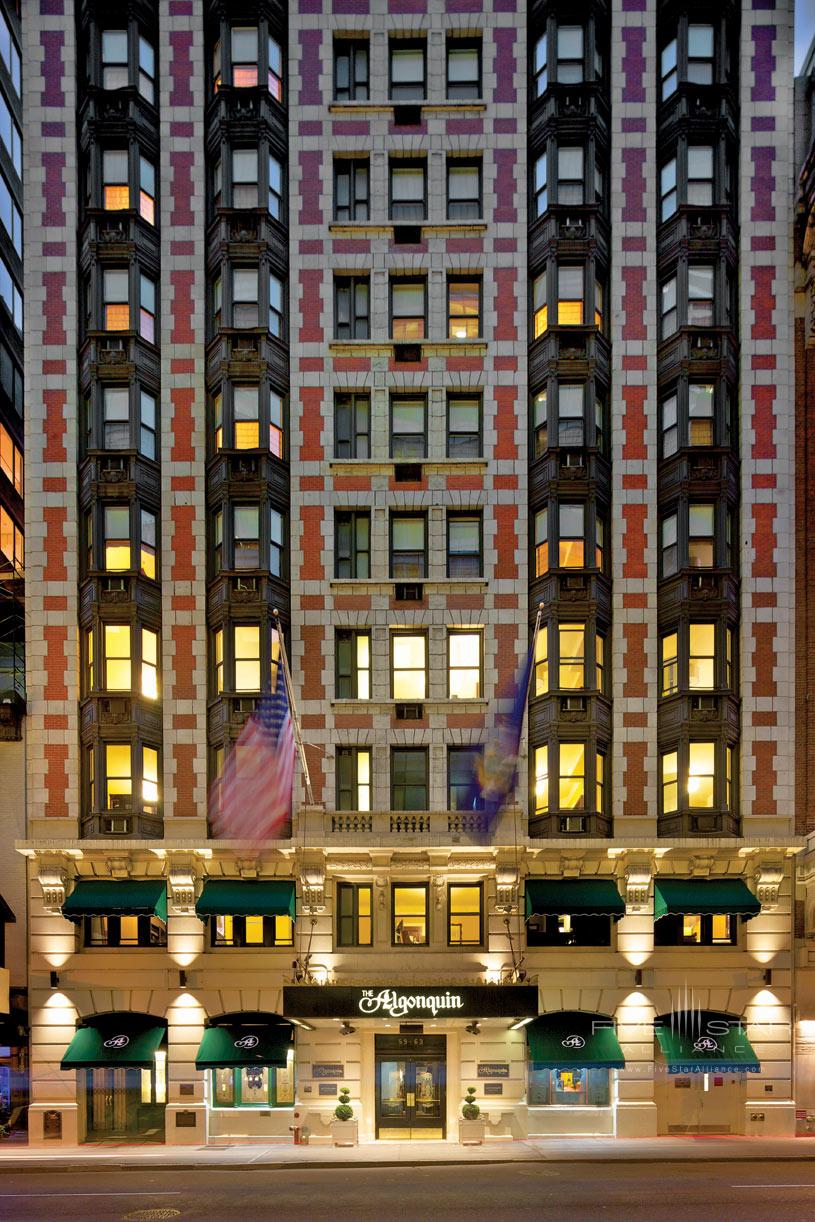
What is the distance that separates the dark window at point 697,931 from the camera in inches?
1051

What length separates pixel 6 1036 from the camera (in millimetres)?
27438

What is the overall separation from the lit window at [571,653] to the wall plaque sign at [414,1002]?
832 centimetres

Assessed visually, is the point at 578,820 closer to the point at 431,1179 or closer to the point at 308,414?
the point at 431,1179

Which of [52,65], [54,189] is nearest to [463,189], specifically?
[54,189]

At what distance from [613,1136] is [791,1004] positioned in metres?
6.04

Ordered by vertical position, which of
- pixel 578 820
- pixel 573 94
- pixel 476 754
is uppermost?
pixel 573 94

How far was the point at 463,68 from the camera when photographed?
94.6ft

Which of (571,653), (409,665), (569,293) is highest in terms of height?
(569,293)

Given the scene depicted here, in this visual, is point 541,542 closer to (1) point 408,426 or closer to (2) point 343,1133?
(1) point 408,426

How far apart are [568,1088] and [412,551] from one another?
15582mm

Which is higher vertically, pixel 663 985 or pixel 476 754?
pixel 476 754

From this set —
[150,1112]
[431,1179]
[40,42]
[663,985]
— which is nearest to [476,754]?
[663,985]

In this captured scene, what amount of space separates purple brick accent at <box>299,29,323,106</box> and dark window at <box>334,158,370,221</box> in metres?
1.93

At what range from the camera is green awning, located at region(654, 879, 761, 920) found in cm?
2553
